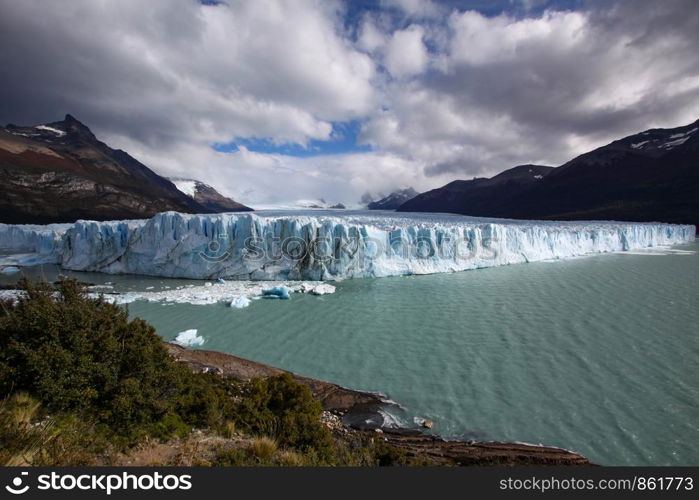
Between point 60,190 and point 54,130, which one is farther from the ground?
point 54,130

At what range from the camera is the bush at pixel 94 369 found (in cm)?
422

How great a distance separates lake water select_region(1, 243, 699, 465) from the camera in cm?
580

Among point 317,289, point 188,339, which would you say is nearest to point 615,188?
point 317,289

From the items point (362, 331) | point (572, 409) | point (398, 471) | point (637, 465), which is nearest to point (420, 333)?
point (362, 331)

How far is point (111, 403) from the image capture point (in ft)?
14.1

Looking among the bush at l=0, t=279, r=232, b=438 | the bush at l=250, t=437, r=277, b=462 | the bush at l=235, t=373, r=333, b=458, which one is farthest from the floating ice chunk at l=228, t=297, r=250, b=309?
the bush at l=250, t=437, r=277, b=462

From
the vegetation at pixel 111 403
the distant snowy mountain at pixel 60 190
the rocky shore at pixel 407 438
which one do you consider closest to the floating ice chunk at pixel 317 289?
the rocky shore at pixel 407 438

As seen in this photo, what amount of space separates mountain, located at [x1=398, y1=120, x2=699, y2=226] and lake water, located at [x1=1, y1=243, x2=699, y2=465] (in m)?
62.0

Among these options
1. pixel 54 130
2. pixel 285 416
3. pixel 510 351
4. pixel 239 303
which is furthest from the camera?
pixel 54 130

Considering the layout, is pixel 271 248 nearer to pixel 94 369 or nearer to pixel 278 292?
pixel 278 292

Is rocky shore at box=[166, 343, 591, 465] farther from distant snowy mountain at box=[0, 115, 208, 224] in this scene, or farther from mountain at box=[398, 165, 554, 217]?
mountain at box=[398, 165, 554, 217]

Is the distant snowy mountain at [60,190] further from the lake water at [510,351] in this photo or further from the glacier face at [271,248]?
the lake water at [510,351]

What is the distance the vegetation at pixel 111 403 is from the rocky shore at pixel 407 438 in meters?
0.61

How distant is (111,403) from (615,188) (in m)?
111
